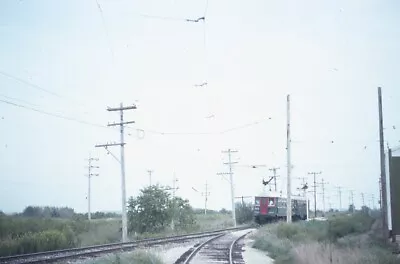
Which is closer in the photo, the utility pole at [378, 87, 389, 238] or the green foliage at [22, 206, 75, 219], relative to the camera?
the utility pole at [378, 87, 389, 238]

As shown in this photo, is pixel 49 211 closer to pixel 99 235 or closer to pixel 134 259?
pixel 99 235

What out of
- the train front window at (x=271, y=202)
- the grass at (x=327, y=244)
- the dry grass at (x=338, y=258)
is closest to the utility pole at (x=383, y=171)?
the grass at (x=327, y=244)

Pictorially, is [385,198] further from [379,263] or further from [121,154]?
[121,154]

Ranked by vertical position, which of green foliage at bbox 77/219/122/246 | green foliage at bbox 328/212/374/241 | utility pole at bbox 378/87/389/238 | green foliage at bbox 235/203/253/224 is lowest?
green foliage at bbox 235/203/253/224

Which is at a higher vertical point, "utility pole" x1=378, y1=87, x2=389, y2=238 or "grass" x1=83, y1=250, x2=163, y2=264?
"utility pole" x1=378, y1=87, x2=389, y2=238

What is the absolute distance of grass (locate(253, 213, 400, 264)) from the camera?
50.5ft

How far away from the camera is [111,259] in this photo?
16484 millimetres

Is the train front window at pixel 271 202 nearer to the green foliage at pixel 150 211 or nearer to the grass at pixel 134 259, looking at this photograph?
the green foliage at pixel 150 211

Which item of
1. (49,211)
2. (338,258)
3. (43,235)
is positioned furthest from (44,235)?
(49,211)

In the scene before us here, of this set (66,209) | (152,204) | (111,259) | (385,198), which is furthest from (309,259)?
(66,209)

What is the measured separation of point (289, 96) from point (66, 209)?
191 ft

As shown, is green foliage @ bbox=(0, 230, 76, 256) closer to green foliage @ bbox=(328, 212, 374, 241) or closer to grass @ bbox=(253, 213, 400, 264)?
grass @ bbox=(253, 213, 400, 264)

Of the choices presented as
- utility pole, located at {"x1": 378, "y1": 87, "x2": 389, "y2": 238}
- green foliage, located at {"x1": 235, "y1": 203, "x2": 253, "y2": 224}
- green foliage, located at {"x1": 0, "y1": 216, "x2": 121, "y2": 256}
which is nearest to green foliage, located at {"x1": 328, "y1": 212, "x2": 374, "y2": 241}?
utility pole, located at {"x1": 378, "y1": 87, "x2": 389, "y2": 238}

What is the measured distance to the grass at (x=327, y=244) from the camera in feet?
50.5
